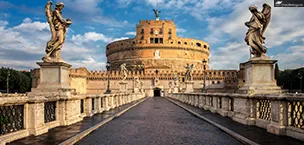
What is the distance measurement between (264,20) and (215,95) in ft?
19.0

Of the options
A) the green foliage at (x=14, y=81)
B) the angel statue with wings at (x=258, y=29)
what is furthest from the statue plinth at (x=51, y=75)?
the green foliage at (x=14, y=81)

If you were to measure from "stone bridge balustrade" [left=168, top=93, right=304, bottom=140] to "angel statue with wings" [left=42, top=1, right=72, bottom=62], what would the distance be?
22.5 feet

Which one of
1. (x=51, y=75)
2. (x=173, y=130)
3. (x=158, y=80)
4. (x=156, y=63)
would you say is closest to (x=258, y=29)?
(x=173, y=130)

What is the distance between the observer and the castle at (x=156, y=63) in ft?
294

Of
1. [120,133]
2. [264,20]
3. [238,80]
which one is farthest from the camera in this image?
[238,80]

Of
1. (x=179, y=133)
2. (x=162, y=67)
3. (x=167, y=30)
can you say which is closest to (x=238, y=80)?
(x=162, y=67)

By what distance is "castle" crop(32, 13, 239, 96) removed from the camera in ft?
294

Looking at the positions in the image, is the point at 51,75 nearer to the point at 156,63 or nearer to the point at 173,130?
the point at 173,130

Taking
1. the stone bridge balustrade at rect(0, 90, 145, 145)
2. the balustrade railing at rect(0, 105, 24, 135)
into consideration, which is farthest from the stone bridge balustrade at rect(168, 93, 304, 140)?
the balustrade railing at rect(0, 105, 24, 135)

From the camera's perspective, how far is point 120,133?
372 inches

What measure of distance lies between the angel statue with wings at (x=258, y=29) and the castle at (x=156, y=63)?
7134cm

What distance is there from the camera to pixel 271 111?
882 cm

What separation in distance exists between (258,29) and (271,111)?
400 centimetres

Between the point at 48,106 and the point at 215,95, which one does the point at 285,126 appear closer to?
the point at 48,106
